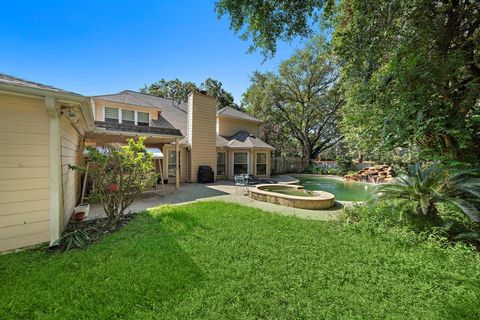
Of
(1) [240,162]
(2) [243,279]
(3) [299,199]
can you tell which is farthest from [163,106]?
(2) [243,279]

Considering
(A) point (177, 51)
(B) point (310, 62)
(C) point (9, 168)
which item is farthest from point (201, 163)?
(B) point (310, 62)

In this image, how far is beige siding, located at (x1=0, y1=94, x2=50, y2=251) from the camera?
12.5ft

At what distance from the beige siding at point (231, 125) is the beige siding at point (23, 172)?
44.6 feet

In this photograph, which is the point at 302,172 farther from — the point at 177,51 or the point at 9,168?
the point at 9,168

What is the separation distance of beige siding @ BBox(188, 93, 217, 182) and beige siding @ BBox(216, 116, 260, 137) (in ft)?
8.80

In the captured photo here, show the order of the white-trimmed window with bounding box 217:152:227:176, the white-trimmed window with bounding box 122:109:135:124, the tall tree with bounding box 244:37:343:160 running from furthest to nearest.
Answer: the tall tree with bounding box 244:37:343:160 → the white-trimmed window with bounding box 217:152:227:176 → the white-trimmed window with bounding box 122:109:135:124

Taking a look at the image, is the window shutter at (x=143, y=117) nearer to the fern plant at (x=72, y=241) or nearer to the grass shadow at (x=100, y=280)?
the fern plant at (x=72, y=241)

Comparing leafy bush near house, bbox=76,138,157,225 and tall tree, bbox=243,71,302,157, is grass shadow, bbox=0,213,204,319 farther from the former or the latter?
tall tree, bbox=243,71,302,157

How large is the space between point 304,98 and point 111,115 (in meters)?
18.8

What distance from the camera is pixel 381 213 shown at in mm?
5473

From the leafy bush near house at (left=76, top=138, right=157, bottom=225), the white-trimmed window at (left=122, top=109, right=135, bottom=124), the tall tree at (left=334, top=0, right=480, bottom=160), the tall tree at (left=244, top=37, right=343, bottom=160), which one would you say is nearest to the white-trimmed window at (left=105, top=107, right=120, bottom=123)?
the white-trimmed window at (left=122, top=109, right=135, bottom=124)

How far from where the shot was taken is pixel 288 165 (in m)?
22.2

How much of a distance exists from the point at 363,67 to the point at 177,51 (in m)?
10.1

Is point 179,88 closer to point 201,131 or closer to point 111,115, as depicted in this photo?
point 111,115
